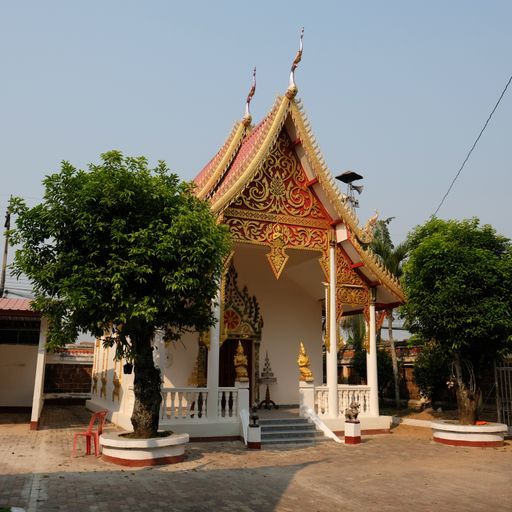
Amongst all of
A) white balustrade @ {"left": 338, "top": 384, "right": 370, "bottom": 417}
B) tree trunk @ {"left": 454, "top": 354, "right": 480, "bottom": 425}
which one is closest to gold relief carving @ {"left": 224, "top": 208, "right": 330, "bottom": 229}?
white balustrade @ {"left": 338, "top": 384, "right": 370, "bottom": 417}

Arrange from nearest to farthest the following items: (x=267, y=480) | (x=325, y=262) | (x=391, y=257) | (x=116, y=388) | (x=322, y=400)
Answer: (x=267, y=480) < (x=322, y=400) < (x=325, y=262) < (x=116, y=388) < (x=391, y=257)

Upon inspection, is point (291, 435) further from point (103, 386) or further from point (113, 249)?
point (103, 386)

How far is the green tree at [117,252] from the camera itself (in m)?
7.21

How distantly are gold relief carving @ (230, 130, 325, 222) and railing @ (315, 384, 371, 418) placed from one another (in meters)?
3.89

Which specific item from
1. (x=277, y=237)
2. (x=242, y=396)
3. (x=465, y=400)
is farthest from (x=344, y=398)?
(x=277, y=237)

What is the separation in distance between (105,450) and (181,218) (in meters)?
3.66

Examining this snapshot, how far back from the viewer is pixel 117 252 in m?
7.41

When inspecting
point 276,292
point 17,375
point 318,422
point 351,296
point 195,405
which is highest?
point 276,292

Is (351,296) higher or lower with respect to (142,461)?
higher

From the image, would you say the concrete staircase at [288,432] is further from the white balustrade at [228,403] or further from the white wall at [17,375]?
the white wall at [17,375]

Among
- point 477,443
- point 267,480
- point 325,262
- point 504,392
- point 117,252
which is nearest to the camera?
point 267,480

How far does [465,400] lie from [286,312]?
17.7 ft

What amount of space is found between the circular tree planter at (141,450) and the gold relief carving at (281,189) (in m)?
A: 5.15

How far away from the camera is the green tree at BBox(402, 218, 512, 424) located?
10.4m
